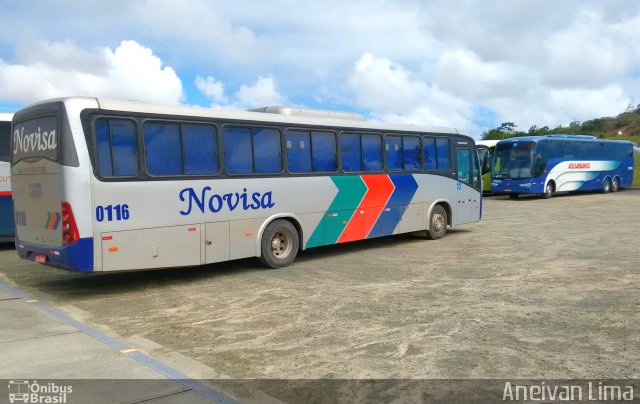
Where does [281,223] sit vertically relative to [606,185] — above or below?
below

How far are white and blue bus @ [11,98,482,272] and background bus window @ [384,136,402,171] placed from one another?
0.04 m

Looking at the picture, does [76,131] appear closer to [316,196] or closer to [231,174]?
[231,174]

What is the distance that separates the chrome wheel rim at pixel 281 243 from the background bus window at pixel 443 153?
5.32m

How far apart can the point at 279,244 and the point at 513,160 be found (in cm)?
2073

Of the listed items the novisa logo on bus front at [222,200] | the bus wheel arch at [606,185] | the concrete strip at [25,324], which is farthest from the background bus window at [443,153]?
the bus wheel arch at [606,185]

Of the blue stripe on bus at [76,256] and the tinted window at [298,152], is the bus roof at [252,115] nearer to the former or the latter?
the tinted window at [298,152]

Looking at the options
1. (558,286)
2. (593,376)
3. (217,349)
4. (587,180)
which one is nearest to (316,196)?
(558,286)

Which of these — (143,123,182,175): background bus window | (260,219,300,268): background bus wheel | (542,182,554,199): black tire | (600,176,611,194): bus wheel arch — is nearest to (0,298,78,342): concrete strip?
(143,123,182,175): background bus window

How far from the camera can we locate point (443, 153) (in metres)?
14.4

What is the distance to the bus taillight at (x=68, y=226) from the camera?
25.1 ft

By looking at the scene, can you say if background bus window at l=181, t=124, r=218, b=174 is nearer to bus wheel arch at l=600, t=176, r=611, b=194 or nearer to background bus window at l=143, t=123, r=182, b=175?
background bus window at l=143, t=123, r=182, b=175

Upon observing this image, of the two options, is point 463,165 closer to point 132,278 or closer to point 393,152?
point 393,152

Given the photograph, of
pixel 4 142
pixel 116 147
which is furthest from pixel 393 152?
pixel 4 142

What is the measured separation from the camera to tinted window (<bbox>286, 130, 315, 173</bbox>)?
1066 cm
